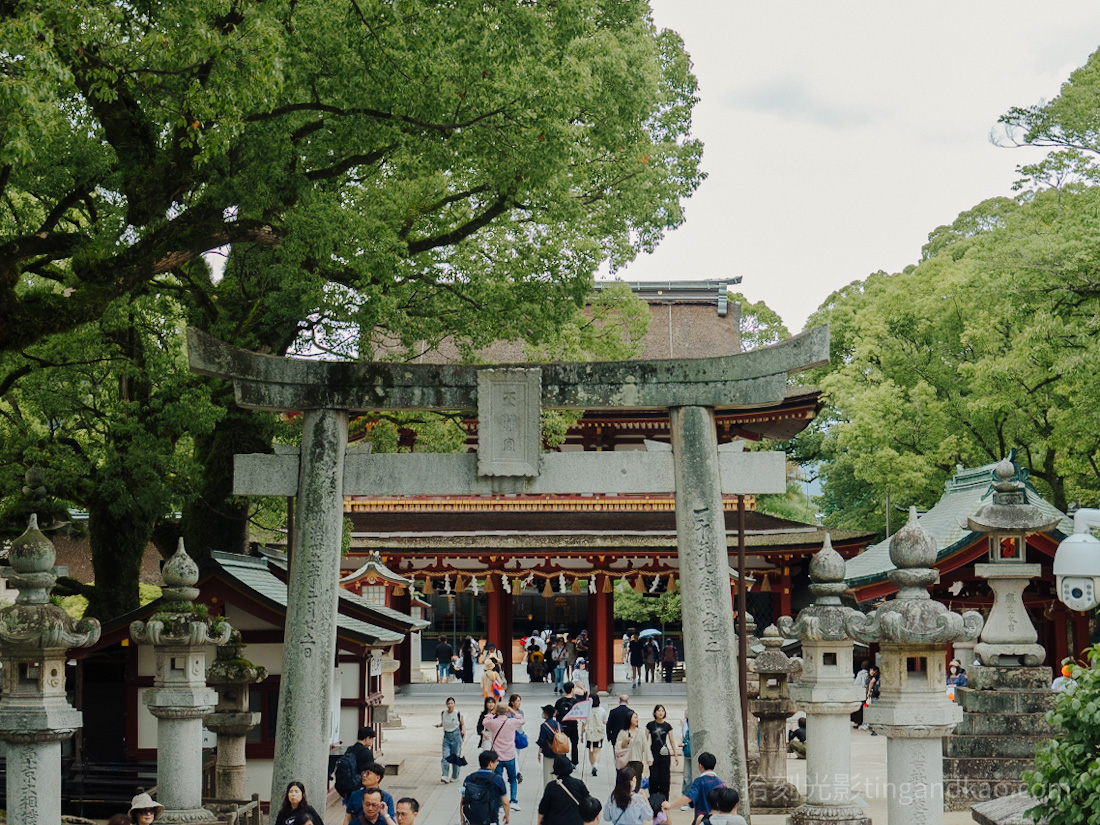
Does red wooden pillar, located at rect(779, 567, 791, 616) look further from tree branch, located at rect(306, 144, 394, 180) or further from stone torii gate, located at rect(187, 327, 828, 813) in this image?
tree branch, located at rect(306, 144, 394, 180)

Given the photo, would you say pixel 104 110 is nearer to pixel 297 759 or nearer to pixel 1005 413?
pixel 297 759

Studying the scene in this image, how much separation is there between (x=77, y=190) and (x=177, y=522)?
8.91 m

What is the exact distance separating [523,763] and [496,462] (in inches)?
423

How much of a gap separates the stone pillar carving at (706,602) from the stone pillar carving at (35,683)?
19.6 ft

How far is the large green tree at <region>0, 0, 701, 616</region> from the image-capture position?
35.4 feet

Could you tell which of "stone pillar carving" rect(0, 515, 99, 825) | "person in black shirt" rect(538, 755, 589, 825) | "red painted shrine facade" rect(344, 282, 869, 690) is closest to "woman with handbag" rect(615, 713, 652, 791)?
"person in black shirt" rect(538, 755, 589, 825)

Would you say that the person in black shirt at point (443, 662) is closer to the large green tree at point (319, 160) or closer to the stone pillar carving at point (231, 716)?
the large green tree at point (319, 160)

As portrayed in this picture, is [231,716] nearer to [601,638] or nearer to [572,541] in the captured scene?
[572,541]

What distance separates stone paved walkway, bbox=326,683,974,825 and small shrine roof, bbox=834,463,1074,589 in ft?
11.1

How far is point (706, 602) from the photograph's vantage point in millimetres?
13000

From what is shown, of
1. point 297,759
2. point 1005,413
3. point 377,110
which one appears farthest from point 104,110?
point 1005,413

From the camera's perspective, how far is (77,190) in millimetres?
13125

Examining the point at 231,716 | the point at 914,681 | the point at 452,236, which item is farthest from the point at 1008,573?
the point at 231,716

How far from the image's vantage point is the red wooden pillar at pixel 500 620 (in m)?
33.1
